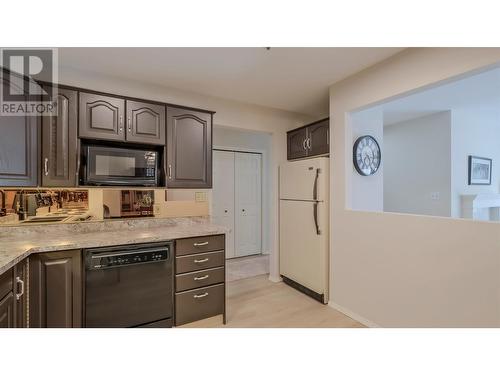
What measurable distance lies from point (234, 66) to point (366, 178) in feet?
6.06

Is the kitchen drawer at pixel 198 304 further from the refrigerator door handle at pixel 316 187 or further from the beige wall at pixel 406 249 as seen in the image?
the refrigerator door handle at pixel 316 187

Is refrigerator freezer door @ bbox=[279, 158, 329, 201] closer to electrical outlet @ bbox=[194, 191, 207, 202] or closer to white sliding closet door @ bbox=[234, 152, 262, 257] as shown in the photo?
electrical outlet @ bbox=[194, 191, 207, 202]

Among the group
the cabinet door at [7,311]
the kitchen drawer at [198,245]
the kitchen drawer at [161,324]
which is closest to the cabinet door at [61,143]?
the cabinet door at [7,311]

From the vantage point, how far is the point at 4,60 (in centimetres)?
177

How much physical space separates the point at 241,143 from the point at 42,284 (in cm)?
350

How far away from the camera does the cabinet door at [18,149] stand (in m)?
1.74

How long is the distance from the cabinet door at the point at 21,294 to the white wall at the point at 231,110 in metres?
1.69

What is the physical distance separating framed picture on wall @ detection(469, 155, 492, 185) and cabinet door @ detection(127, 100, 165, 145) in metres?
4.33

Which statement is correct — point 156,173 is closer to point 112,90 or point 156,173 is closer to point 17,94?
point 112,90

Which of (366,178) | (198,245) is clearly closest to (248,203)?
(366,178)

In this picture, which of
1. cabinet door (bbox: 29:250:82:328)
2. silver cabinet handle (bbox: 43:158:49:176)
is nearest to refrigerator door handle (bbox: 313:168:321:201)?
cabinet door (bbox: 29:250:82:328)

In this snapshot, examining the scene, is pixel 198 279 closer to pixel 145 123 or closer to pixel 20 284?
pixel 20 284

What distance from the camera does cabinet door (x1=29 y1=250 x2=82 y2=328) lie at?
158 centimetres

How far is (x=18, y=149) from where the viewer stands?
1794 mm
